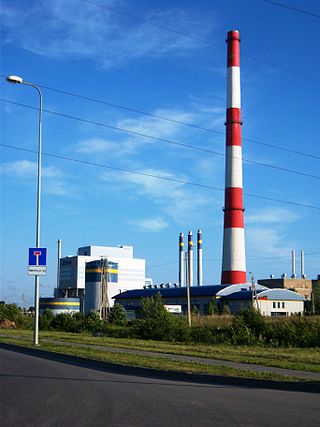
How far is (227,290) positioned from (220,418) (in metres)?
66.0

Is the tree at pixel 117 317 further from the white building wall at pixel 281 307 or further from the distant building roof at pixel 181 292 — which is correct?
the white building wall at pixel 281 307

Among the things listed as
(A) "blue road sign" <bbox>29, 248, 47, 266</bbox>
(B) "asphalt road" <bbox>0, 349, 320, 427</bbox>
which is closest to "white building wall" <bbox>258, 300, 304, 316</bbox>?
(A) "blue road sign" <bbox>29, 248, 47, 266</bbox>

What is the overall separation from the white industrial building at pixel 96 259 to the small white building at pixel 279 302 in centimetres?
4450

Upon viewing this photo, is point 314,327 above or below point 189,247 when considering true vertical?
below

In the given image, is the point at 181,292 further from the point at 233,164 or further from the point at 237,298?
the point at 233,164

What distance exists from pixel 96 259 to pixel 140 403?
4531 inches

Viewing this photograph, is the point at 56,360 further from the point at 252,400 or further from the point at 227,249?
the point at 227,249

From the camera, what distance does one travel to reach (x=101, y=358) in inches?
749

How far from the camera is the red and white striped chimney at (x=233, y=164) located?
6094 centimetres

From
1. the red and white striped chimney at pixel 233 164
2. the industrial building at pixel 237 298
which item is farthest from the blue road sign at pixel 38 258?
the industrial building at pixel 237 298

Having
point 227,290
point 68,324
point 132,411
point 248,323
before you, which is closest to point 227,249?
point 227,290

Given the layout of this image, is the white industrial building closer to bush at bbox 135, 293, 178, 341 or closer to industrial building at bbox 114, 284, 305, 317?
industrial building at bbox 114, 284, 305, 317

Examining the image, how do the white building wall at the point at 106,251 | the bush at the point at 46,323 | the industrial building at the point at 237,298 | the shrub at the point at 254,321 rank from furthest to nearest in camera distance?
the white building wall at the point at 106,251 < the industrial building at the point at 237,298 < the bush at the point at 46,323 < the shrub at the point at 254,321

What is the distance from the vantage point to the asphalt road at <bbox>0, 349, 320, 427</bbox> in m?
8.59
